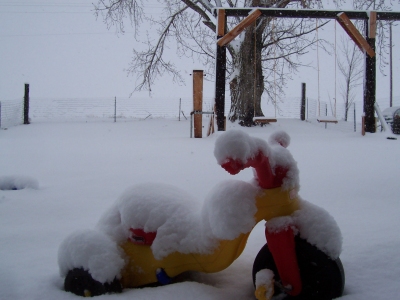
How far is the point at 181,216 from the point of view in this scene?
151 cm

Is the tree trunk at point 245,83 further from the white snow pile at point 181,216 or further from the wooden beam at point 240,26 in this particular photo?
the white snow pile at point 181,216

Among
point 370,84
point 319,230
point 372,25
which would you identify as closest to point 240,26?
point 372,25

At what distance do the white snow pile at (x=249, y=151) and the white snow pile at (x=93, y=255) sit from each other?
69cm

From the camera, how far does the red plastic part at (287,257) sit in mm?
1321

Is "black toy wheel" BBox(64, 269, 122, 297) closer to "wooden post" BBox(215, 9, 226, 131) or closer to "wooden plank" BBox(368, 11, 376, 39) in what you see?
"wooden post" BBox(215, 9, 226, 131)

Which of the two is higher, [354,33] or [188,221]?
[354,33]

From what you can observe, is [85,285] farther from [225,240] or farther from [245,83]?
[245,83]

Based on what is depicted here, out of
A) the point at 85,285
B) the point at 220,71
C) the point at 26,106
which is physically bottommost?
the point at 85,285

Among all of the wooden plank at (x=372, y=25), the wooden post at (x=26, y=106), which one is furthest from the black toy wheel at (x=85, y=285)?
the wooden post at (x=26, y=106)

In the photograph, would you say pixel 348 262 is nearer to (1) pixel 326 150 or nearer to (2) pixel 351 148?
(1) pixel 326 150

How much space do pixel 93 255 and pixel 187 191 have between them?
3.30ft

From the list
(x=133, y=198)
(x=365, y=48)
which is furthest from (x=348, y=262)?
(x=365, y=48)

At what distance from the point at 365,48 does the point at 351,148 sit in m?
3.89

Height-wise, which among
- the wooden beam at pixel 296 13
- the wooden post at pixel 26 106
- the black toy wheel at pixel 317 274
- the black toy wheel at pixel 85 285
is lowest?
the black toy wheel at pixel 85 285
